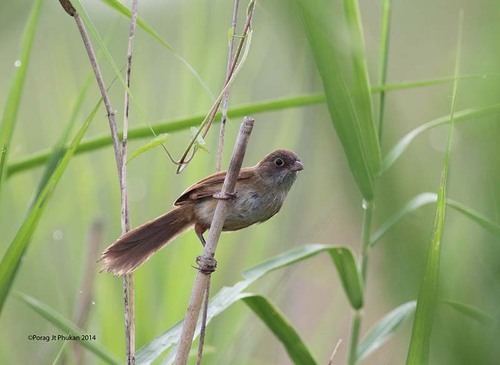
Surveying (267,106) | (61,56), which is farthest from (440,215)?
(61,56)

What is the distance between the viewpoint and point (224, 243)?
2.35 metres

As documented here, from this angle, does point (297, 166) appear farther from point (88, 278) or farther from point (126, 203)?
point (88, 278)

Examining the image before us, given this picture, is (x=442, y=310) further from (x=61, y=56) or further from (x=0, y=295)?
(x=61, y=56)

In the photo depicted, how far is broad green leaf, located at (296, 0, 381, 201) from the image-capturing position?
4.92 ft

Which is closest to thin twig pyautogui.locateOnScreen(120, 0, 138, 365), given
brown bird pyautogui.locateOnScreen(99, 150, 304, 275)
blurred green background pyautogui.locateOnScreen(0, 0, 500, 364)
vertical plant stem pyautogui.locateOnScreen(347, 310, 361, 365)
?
brown bird pyautogui.locateOnScreen(99, 150, 304, 275)

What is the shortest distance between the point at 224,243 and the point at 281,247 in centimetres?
19

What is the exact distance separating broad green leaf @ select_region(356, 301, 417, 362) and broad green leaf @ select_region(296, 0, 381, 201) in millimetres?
281

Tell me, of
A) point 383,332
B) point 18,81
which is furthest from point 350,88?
point 18,81

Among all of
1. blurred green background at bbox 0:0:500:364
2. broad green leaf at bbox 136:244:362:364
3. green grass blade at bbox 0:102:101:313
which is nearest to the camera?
blurred green background at bbox 0:0:500:364

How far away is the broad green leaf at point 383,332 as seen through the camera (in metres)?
1.71

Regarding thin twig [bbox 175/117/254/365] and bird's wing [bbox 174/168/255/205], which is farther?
bird's wing [bbox 174/168/255/205]

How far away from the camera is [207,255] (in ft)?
4.98

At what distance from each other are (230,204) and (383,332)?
46 cm

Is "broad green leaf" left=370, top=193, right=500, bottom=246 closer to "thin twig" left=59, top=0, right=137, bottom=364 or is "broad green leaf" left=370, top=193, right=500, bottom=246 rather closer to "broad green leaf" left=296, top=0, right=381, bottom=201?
"broad green leaf" left=296, top=0, right=381, bottom=201
